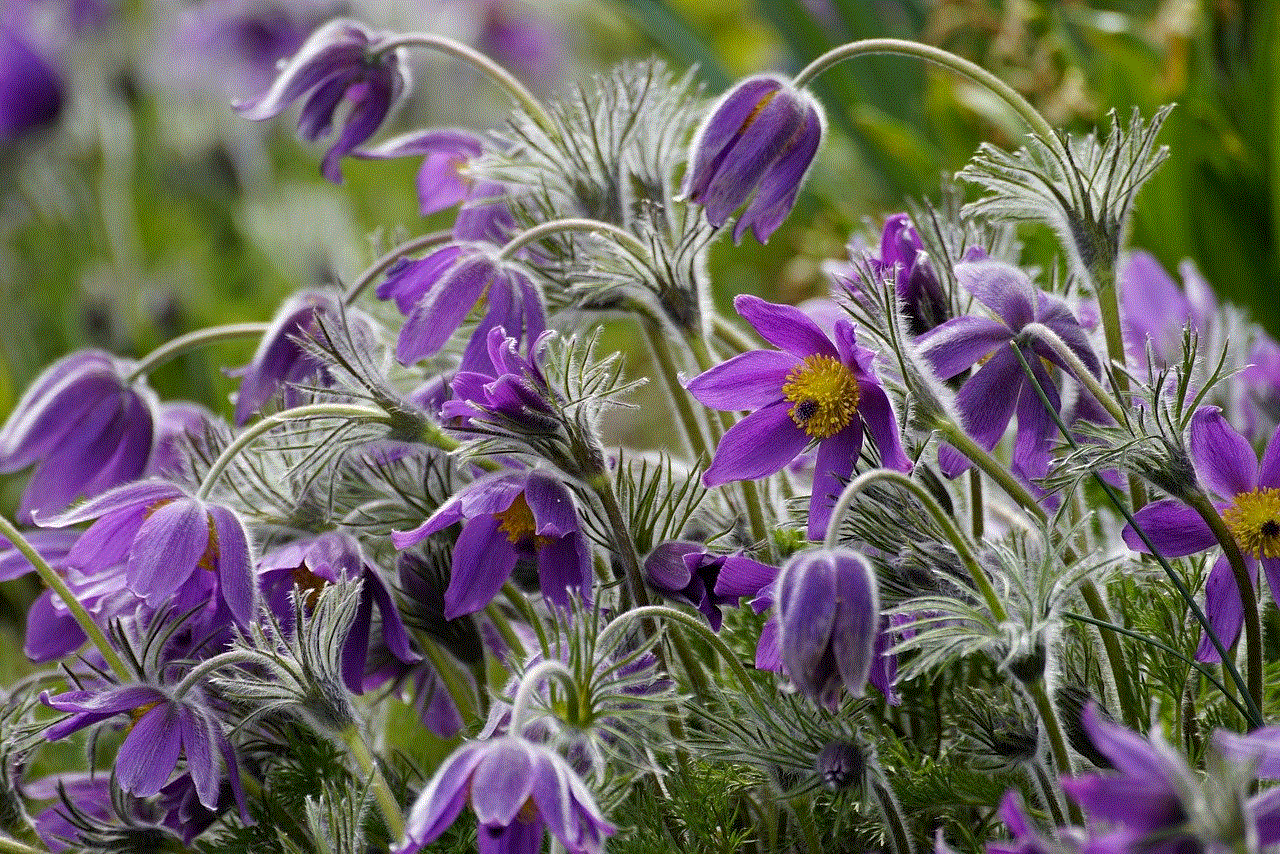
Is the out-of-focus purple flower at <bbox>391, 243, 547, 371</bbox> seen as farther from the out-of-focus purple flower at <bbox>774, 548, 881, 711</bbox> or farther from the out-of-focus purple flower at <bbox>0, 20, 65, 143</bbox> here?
the out-of-focus purple flower at <bbox>0, 20, 65, 143</bbox>

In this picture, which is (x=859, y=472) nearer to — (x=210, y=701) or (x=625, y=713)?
(x=625, y=713)

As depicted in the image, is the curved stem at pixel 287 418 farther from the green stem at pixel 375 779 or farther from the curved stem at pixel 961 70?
the curved stem at pixel 961 70

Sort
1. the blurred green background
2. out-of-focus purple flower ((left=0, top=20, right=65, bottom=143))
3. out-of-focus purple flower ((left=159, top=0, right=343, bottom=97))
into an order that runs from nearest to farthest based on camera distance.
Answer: the blurred green background
out-of-focus purple flower ((left=0, top=20, right=65, bottom=143))
out-of-focus purple flower ((left=159, top=0, right=343, bottom=97))

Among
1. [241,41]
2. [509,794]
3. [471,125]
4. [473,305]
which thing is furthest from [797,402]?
[471,125]

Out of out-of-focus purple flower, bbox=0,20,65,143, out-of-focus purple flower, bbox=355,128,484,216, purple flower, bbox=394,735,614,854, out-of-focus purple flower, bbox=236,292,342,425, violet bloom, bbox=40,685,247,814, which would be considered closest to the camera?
purple flower, bbox=394,735,614,854

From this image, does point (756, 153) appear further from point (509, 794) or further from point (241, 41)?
point (241, 41)

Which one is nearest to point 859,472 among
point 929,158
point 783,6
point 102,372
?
point 102,372

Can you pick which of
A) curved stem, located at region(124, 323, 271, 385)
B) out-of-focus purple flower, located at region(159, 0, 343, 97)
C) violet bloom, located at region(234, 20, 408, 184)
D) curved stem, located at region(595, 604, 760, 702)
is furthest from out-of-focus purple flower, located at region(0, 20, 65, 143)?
curved stem, located at region(595, 604, 760, 702)
